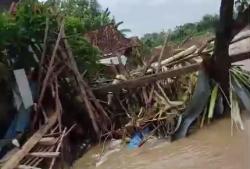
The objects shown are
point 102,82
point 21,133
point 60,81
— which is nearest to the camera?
point 21,133

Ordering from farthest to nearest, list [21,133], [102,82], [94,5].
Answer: [94,5] < [102,82] < [21,133]

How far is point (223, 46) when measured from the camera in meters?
8.77

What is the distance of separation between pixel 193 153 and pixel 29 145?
Answer: 2.58 m

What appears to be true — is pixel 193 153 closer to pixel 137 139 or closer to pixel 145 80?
pixel 137 139

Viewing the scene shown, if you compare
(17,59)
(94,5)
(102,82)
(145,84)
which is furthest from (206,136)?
(94,5)

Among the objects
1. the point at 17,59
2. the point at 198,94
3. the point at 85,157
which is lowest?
the point at 85,157

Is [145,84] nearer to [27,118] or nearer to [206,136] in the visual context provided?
[206,136]

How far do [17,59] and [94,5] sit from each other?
13.8 metres

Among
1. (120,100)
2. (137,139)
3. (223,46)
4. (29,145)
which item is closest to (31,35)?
(120,100)

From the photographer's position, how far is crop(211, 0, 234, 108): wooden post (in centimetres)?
844

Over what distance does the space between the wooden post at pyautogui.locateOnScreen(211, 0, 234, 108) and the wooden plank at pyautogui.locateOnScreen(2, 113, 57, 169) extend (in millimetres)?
3146

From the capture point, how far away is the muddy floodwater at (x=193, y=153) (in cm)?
681

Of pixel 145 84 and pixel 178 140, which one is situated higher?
pixel 145 84

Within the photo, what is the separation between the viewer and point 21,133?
8188 mm
